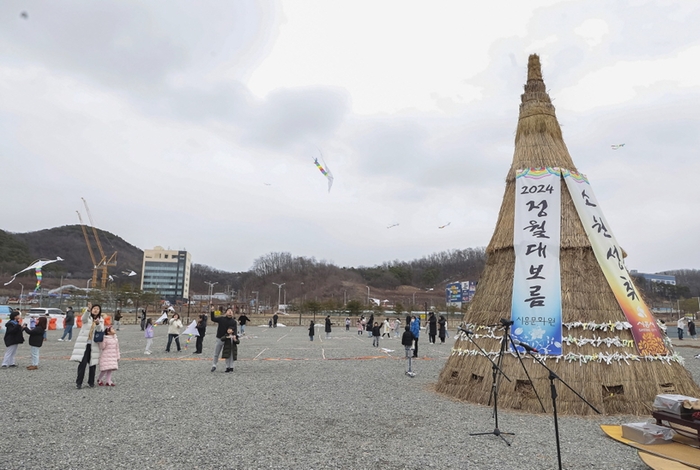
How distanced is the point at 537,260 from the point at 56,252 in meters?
198

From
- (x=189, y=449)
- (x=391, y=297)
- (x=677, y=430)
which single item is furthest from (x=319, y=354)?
(x=391, y=297)

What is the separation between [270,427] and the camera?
6777 millimetres

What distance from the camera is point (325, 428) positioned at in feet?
22.2

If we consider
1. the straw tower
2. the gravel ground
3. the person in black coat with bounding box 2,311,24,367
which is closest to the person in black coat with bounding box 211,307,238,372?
the gravel ground

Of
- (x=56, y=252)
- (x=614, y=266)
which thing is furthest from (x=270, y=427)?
(x=56, y=252)

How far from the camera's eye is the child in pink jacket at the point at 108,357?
9852 millimetres

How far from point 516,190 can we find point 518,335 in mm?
Result: 3483

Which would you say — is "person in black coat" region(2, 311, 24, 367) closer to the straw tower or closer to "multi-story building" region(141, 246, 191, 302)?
the straw tower

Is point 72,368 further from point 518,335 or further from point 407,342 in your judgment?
point 518,335

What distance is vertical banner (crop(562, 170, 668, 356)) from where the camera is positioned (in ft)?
27.5

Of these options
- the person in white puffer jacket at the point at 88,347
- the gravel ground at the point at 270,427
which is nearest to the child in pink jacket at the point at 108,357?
the person in white puffer jacket at the point at 88,347

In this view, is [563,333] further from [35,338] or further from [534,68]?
[35,338]

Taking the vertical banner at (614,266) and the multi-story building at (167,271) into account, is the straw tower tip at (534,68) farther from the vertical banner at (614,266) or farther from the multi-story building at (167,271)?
the multi-story building at (167,271)

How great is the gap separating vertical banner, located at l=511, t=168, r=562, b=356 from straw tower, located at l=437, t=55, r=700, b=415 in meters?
0.17
